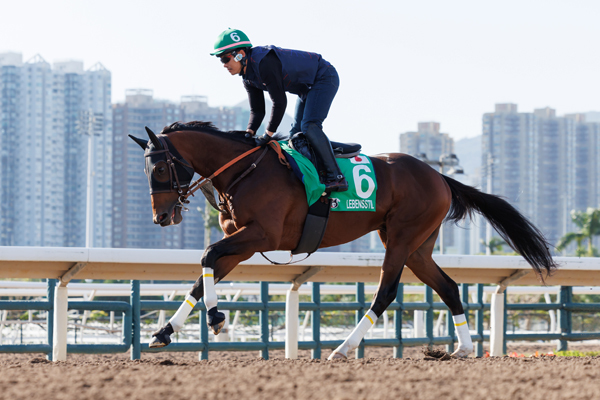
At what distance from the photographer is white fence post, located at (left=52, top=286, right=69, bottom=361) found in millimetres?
5523

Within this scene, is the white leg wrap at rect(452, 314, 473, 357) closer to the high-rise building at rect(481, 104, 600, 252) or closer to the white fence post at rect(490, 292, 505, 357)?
the white fence post at rect(490, 292, 505, 357)

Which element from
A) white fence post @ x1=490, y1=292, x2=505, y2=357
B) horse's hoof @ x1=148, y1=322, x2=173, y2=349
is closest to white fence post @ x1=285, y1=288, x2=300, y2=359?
horse's hoof @ x1=148, y1=322, x2=173, y2=349

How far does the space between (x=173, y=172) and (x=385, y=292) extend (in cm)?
178

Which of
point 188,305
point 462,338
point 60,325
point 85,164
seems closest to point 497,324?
point 462,338

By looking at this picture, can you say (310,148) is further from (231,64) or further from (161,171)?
(161,171)

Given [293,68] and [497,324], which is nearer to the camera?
[293,68]

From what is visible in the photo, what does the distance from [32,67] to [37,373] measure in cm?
9186

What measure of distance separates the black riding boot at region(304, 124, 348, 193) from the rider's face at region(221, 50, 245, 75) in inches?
25.6

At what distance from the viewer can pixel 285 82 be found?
16.5ft

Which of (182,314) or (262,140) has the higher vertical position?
(262,140)

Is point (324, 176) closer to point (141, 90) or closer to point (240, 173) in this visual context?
point (240, 173)

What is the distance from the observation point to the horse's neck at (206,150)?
195 inches

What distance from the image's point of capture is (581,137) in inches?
4909

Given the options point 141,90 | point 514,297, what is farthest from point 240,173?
point 141,90
